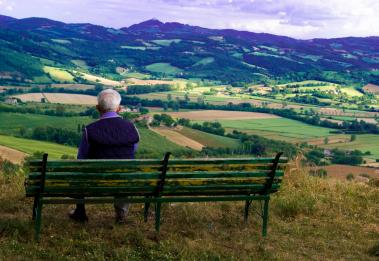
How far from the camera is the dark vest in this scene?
5570 millimetres

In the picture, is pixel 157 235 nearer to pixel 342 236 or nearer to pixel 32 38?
pixel 342 236

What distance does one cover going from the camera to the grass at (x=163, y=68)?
156150 millimetres

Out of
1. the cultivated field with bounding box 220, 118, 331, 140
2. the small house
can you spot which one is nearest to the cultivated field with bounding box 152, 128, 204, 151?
the cultivated field with bounding box 220, 118, 331, 140

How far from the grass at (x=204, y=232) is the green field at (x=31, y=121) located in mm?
44070

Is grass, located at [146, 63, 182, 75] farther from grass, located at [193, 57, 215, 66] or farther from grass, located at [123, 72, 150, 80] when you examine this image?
grass, located at [193, 57, 215, 66]

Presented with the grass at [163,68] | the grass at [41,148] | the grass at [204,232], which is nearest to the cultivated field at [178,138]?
the grass at [41,148]

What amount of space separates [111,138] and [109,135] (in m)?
0.04

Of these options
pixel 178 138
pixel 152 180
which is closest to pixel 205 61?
pixel 178 138

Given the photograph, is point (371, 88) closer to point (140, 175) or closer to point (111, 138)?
point (111, 138)

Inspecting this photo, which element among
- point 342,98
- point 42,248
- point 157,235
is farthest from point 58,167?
point 342,98

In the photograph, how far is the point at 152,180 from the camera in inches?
215

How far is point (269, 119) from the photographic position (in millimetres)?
72750

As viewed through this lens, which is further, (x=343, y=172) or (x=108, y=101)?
(x=343, y=172)

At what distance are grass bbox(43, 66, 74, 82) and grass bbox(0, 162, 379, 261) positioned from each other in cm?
11571
